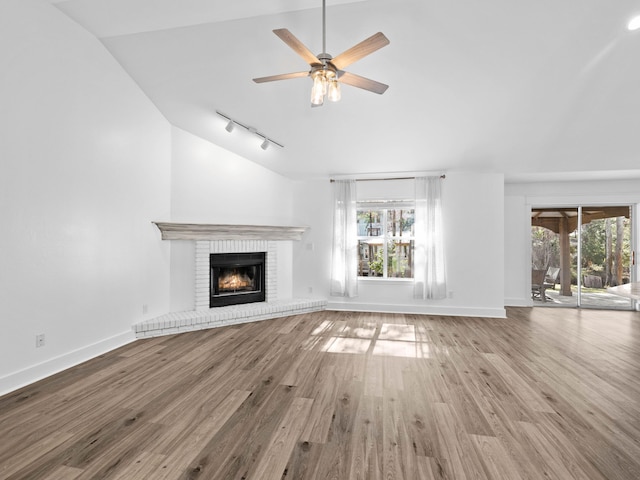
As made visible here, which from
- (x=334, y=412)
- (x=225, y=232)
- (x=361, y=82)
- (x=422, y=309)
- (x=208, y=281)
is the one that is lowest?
(x=334, y=412)

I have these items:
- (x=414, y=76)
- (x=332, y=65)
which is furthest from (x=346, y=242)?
(x=332, y=65)

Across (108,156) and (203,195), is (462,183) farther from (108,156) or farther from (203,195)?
(108,156)

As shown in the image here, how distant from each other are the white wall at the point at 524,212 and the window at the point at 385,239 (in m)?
2.00

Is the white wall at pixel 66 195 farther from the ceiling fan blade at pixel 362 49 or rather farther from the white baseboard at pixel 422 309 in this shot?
the white baseboard at pixel 422 309

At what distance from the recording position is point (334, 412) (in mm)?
2326

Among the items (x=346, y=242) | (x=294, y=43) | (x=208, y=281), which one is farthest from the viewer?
(x=346, y=242)

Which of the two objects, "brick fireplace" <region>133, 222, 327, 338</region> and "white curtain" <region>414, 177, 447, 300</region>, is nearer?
Answer: "brick fireplace" <region>133, 222, 327, 338</region>

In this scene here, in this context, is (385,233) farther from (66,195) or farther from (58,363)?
(58,363)

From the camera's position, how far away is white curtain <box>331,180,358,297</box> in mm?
5664

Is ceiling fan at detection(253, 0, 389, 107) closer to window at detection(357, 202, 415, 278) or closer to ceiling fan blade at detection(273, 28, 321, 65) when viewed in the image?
ceiling fan blade at detection(273, 28, 321, 65)

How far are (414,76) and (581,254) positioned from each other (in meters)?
5.14

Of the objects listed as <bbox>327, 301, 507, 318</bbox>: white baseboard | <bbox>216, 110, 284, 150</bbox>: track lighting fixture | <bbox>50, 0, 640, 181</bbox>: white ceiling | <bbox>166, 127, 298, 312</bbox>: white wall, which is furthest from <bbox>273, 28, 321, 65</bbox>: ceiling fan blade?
<bbox>327, 301, 507, 318</bbox>: white baseboard

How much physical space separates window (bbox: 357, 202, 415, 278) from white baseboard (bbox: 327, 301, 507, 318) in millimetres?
541

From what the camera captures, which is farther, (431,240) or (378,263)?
(378,263)
